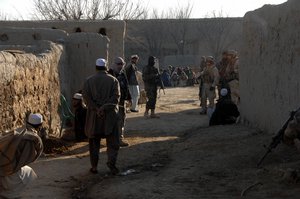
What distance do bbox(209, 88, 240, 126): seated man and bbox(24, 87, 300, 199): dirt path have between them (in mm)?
553

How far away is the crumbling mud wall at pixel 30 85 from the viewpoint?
743 centimetres

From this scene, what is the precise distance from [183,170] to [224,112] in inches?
168

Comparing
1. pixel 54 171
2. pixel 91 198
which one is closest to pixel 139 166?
pixel 54 171

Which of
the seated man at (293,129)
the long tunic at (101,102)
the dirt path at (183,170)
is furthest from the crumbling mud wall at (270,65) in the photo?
the long tunic at (101,102)

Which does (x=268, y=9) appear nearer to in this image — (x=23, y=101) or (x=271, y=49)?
(x=271, y=49)

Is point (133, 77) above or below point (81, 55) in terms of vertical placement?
below

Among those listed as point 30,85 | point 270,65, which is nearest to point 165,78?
point 270,65

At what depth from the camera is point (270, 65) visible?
9.51 meters

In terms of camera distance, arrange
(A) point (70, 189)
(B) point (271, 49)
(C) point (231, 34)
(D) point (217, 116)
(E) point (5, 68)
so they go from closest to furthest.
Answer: (A) point (70, 189), (E) point (5, 68), (B) point (271, 49), (D) point (217, 116), (C) point (231, 34)

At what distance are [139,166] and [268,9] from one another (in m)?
3.54

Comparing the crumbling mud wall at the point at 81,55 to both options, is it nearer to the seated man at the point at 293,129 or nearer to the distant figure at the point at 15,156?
the seated man at the point at 293,129

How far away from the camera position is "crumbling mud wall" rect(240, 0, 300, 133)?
27.2ft

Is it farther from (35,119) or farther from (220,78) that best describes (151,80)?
(35,119)

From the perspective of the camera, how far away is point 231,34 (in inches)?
1692
